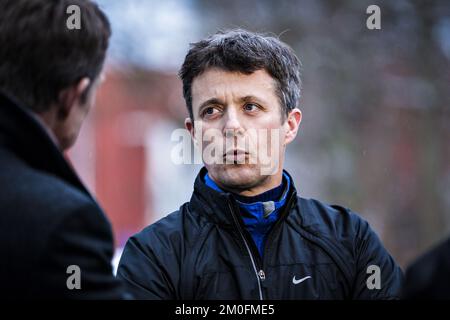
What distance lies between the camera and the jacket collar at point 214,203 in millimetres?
2879

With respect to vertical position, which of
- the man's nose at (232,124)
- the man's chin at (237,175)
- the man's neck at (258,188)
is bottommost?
the man's neck at (258,188)

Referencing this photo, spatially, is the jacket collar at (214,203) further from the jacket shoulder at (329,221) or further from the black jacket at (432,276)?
the black jacket at (432,276)

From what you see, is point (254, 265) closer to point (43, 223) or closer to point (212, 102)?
point (212, 102)

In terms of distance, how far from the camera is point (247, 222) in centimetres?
292

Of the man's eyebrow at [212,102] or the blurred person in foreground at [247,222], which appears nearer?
the blurred person in foreground at [247,222]

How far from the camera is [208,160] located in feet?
9.98

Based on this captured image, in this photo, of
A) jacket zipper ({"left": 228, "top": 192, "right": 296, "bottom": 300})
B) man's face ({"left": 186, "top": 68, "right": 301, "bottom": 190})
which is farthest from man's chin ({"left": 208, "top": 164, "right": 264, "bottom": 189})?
jacket zipper ({"left": 228, "top": 192, "right": 296, "bottom": 300})

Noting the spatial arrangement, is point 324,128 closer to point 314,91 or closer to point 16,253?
point 314,91

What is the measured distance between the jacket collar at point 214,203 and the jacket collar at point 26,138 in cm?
90

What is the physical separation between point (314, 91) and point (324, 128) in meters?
0.77

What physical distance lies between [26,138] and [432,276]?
3.88ft

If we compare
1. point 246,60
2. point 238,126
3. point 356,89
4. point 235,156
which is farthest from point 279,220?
point 356,89

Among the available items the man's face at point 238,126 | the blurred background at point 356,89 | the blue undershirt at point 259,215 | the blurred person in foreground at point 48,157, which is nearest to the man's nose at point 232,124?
the man's face at point 238,126
